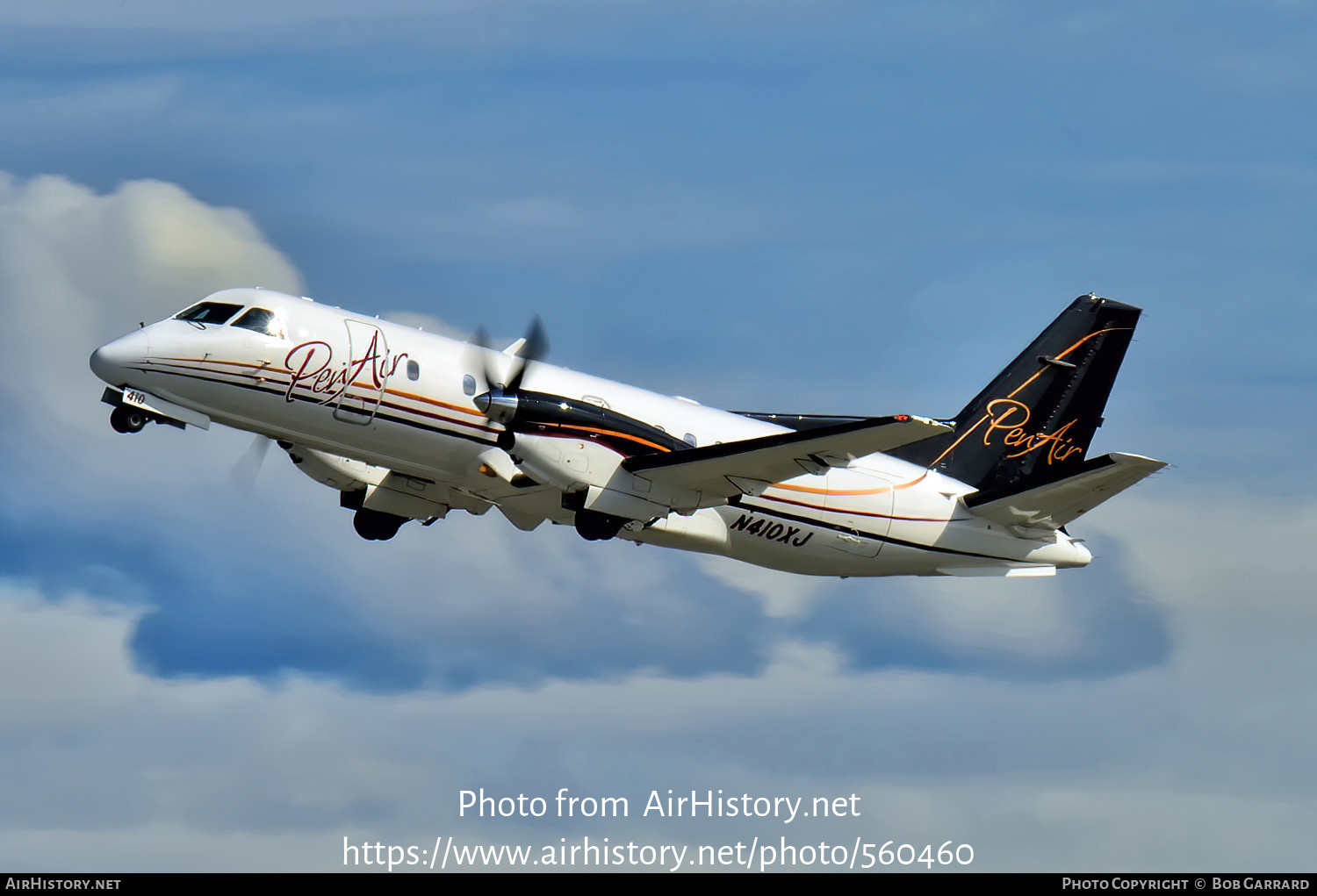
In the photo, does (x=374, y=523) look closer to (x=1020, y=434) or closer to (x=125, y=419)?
(x=125, y=419)

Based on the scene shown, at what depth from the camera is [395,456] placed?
23.0 meters

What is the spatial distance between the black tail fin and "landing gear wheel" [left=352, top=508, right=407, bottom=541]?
431 inches

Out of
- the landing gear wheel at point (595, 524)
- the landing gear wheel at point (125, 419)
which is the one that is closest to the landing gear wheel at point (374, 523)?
the landing gear wheel at point (595, 524)

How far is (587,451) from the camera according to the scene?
22969mm

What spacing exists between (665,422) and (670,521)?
5.80ft

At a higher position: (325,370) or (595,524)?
(325,370)

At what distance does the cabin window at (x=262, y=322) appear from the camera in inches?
867

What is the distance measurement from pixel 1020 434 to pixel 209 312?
1568 cm

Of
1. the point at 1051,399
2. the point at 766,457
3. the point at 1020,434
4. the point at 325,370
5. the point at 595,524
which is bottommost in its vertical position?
the point at 595,524

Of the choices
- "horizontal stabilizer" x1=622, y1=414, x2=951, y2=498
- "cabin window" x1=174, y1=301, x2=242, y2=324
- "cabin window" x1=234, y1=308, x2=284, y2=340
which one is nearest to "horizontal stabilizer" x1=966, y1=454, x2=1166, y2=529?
"horizontal stabilizer" x1=622, y1=414, x2=951, y2=498

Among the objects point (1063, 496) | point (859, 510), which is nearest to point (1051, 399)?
point (1063, 496)

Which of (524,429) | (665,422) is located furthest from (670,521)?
(524,429)
